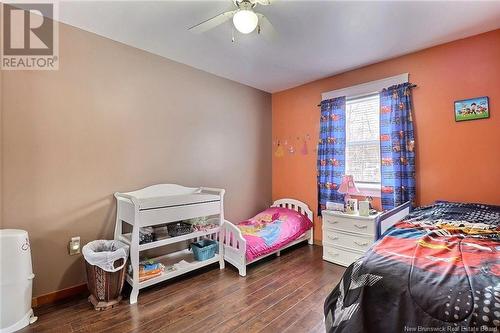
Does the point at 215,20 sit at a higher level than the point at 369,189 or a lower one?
higher

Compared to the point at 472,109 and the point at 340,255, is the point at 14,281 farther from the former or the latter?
the point at 472,109

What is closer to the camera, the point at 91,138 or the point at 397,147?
the point at 91,138

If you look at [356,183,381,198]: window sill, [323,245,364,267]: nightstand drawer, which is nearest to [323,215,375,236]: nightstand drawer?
[323,245,364,267]: nightstand drawer

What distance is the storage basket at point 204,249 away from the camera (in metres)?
2.64

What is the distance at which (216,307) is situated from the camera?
6.64 ft

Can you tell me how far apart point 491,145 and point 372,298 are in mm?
2303

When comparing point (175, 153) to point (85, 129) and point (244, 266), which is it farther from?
point (244, 266)

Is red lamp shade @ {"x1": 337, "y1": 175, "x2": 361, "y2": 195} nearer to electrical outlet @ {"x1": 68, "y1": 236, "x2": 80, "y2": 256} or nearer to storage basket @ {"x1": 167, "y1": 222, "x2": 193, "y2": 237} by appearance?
storage basket @ {"x1": 167, "y1": 222, "x2": 193, "y2": 237}

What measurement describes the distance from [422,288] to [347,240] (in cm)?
201

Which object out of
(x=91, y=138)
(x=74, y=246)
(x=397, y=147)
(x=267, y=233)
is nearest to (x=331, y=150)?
(x=397, y=147)

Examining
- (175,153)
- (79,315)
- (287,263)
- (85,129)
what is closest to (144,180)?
(175,153)

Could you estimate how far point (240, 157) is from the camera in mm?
3707

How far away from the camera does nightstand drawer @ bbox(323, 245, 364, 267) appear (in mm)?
2838
